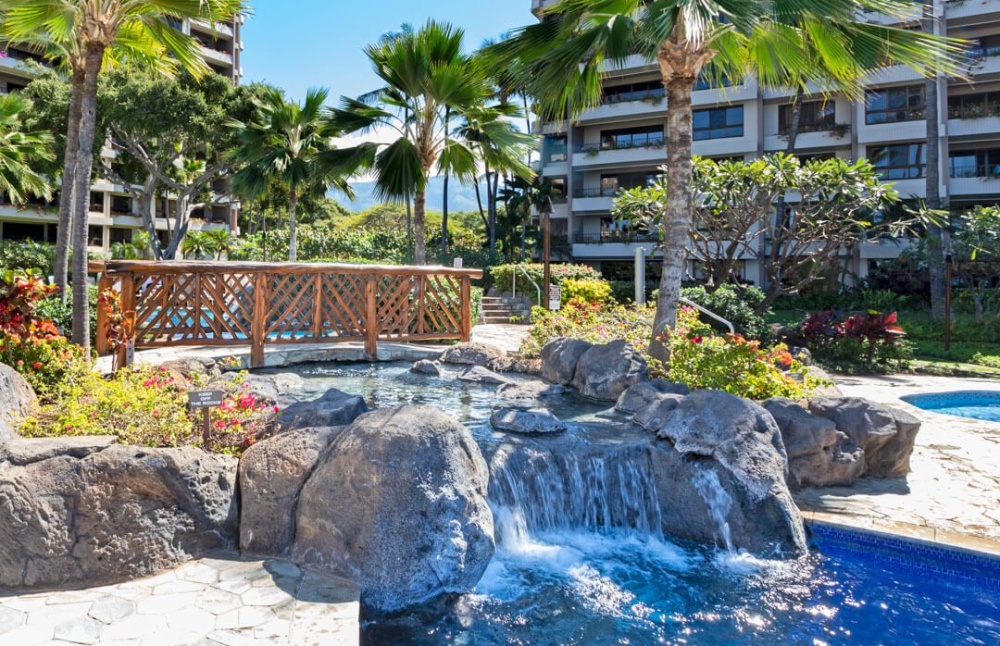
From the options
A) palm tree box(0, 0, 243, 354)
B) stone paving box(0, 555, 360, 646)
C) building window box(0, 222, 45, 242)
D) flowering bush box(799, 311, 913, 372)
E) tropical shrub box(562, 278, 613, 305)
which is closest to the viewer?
stone paving box(0, 555, 360, 646)

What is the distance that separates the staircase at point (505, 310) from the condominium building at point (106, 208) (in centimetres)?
2023

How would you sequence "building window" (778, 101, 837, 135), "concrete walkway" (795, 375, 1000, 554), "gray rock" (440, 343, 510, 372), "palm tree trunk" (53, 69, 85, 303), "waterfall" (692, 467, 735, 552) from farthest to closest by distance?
"building window" (778, 101, 837, 135) < "gray rock" (440, 343, 510, 372) < "palm tree trunk" (53, 69, 85, 303) < "waterfall" (692, 467, 735, 552) < "concrete walkway" (795, 375, 1000, 554)

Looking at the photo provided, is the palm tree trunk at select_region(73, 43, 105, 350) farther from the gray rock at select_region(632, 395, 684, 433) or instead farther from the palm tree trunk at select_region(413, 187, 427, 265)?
the palm tree trunk at select_region(413, 187, 427, 265)

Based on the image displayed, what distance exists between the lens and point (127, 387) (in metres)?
5.81

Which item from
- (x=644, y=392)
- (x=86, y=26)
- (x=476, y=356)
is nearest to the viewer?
(x=644, y=392)

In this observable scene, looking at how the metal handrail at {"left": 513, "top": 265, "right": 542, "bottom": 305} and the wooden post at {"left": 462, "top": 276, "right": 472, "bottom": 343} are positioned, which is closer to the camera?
the wooden post at {"left": 462, "top": 276, "right": 472, "bottom": 343}

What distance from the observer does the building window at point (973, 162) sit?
88.2 ft

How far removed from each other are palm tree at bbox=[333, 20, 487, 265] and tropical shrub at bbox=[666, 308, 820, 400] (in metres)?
8.94

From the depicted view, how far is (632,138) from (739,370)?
1109 inches

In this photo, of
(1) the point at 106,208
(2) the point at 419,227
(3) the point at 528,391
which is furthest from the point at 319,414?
(1) the point at 106,208

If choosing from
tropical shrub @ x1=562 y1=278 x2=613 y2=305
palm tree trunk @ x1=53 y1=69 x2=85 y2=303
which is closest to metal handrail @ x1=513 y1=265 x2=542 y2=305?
tropical shrub @ x1=562 y1=278 x2=613 y2=305

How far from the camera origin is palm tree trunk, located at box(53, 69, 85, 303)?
10.1m

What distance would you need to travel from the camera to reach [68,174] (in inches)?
424

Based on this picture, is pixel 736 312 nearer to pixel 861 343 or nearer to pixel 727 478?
pixel 861 343
